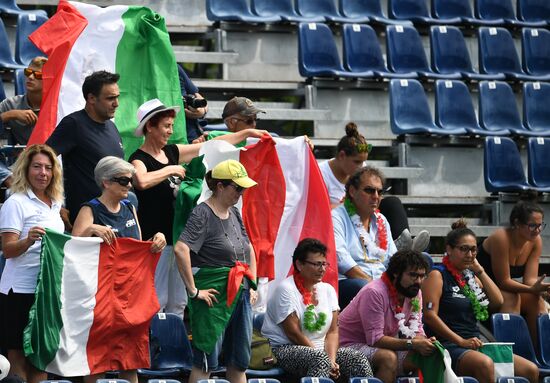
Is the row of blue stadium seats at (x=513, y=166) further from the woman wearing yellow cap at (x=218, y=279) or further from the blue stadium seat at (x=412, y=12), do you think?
the woman wearing yellow cap at (x=218, y=279)

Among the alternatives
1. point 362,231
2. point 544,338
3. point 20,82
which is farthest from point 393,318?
point 20,82

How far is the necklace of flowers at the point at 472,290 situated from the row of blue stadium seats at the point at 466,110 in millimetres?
2814

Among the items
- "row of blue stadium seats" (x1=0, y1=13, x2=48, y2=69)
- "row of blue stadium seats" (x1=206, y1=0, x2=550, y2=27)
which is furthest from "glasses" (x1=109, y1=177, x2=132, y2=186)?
"row of blue stadium seats" (x1=206, y1=0, x2=550, y2=27)

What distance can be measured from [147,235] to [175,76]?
159cm

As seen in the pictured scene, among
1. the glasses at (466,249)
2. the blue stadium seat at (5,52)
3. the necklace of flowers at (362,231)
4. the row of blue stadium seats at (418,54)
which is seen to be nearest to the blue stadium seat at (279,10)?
the row of blue stadium seats at (418,54)

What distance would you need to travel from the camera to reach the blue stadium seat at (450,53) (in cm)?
1207

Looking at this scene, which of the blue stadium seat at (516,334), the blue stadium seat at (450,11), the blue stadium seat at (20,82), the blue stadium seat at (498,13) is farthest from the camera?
the blue stadium seat at (498,13)

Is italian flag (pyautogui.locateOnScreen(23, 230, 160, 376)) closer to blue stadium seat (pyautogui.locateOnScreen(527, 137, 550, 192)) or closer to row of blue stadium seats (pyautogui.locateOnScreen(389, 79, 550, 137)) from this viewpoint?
row of blue stadium seats (pyautogui.locateOnScreen(389, 79, 550, 137))

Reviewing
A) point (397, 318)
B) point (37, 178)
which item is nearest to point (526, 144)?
point (397, 318)

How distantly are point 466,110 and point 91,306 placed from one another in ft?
18.5

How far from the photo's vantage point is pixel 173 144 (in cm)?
809

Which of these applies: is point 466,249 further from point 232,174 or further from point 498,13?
point 498,13

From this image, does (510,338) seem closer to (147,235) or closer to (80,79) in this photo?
(147,235)

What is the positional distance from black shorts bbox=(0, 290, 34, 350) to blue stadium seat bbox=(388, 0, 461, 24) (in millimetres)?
6736
